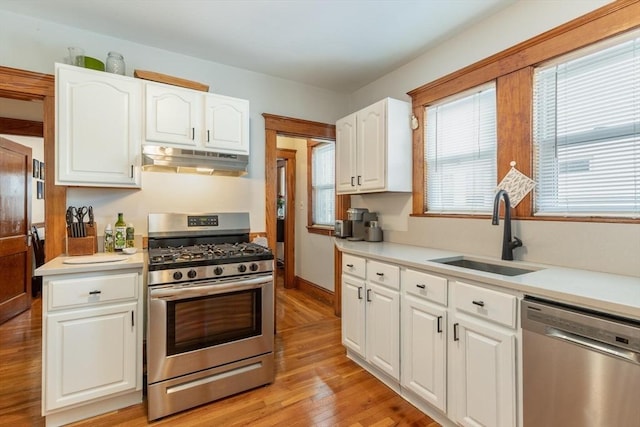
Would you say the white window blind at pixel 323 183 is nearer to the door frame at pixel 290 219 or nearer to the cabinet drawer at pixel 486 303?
the door frame at pixel 290 219

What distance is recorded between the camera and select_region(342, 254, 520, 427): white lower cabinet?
1485 millimetres

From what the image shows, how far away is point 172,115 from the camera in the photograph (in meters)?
2.35

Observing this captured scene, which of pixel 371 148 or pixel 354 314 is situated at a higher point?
pixel 371 148

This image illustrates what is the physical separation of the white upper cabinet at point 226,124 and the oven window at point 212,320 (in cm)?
119

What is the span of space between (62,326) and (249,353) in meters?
1.11

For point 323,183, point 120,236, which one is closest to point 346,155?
point 323,183

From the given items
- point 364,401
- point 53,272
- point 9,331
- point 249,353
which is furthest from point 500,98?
point 9,331

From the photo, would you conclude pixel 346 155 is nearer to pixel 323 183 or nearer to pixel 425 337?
pixel 323 183

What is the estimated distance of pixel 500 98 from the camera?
2162 mm

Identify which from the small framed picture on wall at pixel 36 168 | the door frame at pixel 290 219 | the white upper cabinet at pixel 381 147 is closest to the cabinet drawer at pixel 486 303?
the white upper cabinet at pixel 381 147

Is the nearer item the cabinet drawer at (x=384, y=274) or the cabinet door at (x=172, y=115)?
the cabinet drawer at (x=384, y=274)

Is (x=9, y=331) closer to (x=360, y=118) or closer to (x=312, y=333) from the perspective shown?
(x=312, y=333)

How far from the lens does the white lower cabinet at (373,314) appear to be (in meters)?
2.11

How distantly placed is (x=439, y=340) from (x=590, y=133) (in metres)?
1.46
